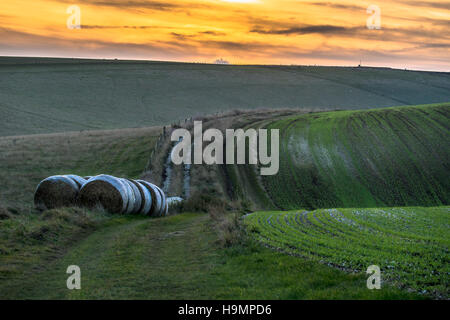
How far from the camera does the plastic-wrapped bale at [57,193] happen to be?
21.4 m

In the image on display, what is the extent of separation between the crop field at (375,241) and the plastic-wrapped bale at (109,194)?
213 inches

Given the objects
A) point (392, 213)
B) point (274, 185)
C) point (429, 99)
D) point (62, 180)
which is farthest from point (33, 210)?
point (429, 99)

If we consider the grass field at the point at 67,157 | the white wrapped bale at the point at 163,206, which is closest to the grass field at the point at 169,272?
the white wrapped bale at the point at 163,206

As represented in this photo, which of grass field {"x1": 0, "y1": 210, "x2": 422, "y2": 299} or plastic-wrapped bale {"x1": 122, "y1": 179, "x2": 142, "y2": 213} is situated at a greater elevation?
plastic-wrapped bale {"x1": 122, "y1": 179, "x2": 142, "y2": 213}

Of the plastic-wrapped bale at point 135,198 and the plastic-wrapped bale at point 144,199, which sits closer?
the plastic-wrapped bale at point 135,198

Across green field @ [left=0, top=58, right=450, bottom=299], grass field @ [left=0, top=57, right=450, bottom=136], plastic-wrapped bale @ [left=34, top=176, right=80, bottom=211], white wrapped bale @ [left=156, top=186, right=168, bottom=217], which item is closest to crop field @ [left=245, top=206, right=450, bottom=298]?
green field @ [left=0, top=58, right=450, bottom=299]

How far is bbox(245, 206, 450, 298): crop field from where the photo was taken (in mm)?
10016

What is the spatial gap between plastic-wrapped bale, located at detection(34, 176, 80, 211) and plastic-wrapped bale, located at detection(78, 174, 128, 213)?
1.32 m

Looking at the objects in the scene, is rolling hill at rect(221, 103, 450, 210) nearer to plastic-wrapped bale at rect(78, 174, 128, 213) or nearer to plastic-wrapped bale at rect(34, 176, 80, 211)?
plastic-wrapped bale at rect(78, 174, 128, 213)

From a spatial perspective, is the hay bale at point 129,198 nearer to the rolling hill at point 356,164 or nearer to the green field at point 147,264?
the green field at point 147,264

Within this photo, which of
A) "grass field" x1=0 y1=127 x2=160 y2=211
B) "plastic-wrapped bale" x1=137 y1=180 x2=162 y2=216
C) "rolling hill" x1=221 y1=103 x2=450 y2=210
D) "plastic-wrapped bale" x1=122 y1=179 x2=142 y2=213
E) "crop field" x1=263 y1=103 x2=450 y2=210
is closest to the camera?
"plastic-wrapped bale" x1=122 y1=179 x2=142 y2=213

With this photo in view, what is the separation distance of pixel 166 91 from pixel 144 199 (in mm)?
71977

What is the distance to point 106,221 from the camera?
18547 mm
